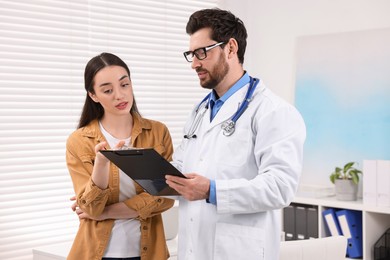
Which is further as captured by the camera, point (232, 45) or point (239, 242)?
point (232, 45)

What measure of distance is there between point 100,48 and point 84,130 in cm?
203

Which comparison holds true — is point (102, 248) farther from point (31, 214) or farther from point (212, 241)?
point (31, 214)

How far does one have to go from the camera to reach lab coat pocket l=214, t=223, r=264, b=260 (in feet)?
6.89

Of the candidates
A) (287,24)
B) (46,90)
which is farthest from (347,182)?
(46,90)

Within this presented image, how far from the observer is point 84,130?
96.7 inches

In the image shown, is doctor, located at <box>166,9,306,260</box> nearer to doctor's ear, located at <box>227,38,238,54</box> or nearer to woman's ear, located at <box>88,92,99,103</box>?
doctor's ear, located at <box>227,38,238,54</box>

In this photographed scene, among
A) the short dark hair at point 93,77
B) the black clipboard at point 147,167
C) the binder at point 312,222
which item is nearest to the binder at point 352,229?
the binder at point 312,222

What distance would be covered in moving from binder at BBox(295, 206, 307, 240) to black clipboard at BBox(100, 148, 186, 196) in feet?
8.67

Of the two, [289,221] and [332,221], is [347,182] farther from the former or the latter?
[289,221]

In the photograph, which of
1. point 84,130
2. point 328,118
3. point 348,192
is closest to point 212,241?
point 84,130

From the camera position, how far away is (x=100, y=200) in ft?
7.50

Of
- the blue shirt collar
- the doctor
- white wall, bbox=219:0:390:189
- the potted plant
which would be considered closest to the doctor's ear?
the doctor

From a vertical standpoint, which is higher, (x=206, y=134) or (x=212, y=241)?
(x=206, y=134)

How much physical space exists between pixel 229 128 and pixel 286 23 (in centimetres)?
319
